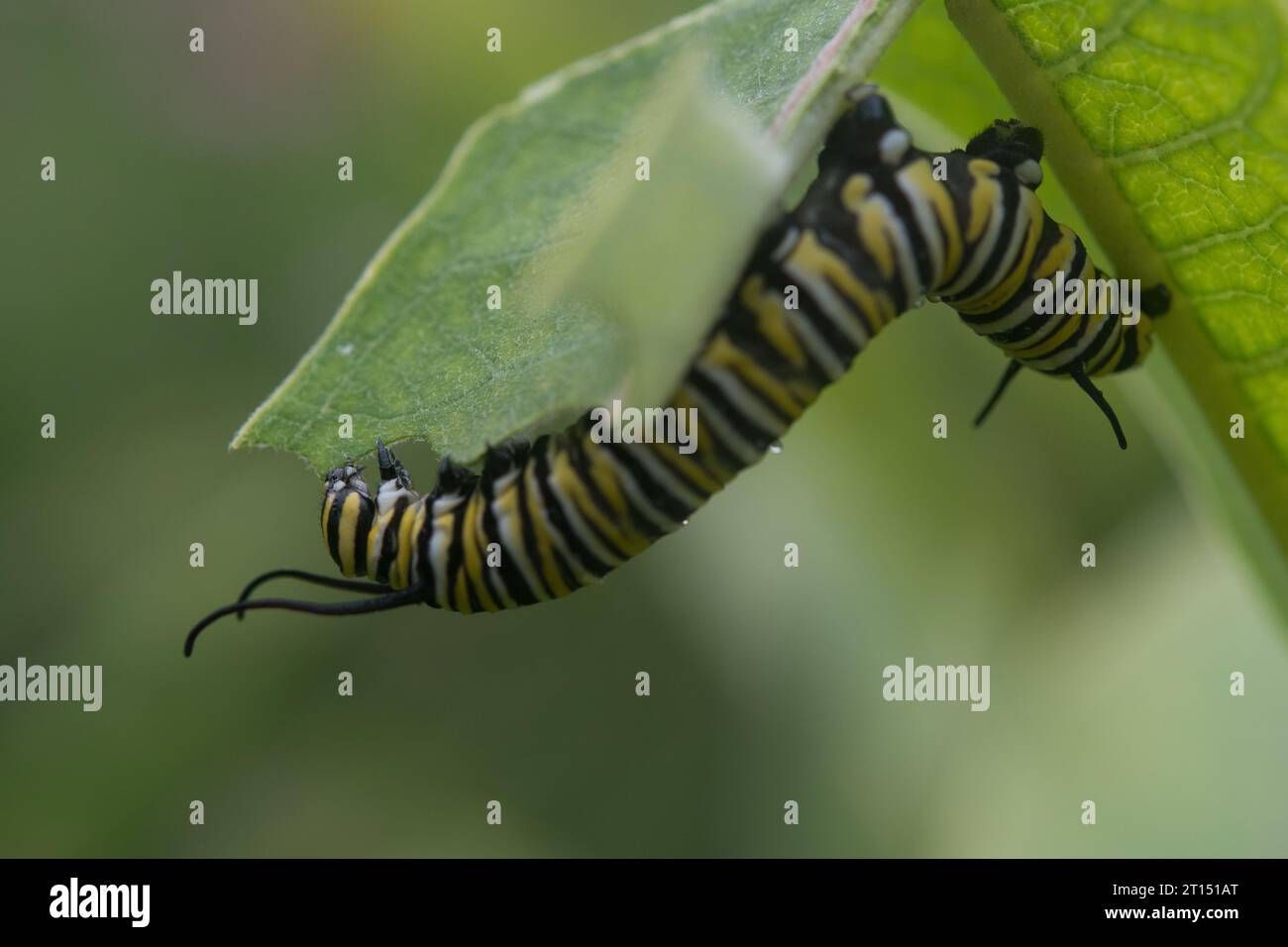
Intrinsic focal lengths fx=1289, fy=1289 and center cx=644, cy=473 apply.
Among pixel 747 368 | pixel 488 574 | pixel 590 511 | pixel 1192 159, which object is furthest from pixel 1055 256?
pixel 488 574

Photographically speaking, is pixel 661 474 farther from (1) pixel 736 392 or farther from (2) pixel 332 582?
(2) pixel 332 582

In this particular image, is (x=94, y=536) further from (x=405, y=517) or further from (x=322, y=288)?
(x=405, y=517)

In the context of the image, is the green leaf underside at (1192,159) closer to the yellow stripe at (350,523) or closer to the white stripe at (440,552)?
the white stripe at (440,552)

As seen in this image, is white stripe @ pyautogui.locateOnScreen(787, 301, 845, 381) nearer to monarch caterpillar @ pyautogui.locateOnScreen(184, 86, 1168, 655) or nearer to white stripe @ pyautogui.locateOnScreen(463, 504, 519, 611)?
monarch caterpillar @ pyautogui.locateOnScreen(184, 86, 1168, 655)

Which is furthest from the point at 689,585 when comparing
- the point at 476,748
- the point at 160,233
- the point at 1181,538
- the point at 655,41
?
the point at 655,41

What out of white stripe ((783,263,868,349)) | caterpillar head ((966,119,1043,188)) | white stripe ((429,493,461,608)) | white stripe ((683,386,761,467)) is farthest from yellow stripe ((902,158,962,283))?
white stripe ((429,493,461,608))

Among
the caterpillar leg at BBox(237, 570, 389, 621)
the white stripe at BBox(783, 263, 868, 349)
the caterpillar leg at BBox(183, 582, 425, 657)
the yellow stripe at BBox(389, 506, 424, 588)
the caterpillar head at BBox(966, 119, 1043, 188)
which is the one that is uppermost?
the caterpillar head at BBox(966, 119, 1043, 188)

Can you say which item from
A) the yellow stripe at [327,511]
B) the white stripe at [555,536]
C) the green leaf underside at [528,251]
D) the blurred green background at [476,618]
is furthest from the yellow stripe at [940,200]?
the blurred green background at [476,618]
